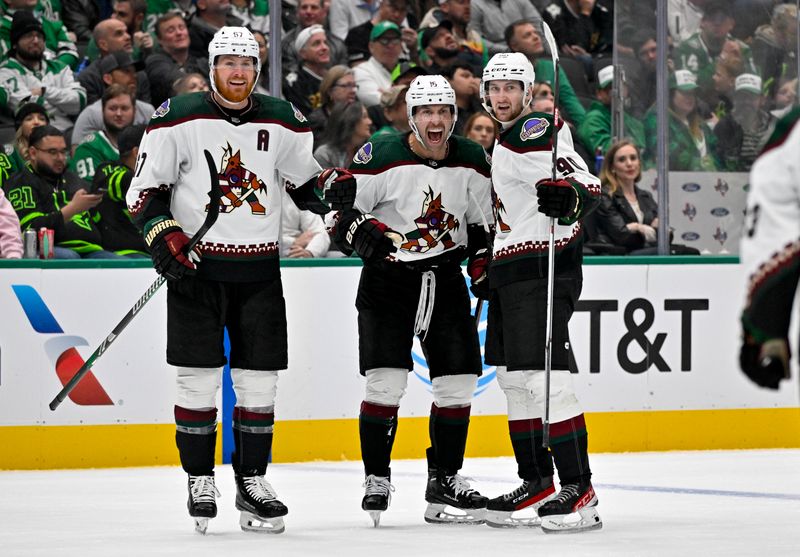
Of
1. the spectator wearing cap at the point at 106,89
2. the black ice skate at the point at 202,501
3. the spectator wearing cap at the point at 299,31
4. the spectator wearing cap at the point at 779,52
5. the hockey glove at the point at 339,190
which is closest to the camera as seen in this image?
the black ice skate at the point at 202,501

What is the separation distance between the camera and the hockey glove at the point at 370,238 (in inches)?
187

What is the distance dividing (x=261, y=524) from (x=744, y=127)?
13.4ft

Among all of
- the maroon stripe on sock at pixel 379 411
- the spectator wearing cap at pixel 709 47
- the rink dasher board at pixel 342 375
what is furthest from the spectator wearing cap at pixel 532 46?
the maroon stripe on sock at pixel 379 411

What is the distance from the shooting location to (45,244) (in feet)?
21.6

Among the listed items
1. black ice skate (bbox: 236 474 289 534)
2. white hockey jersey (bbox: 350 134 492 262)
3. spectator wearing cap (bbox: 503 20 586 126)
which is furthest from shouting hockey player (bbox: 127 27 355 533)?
spectator wearing cap (bbox: 503 20 586 126)

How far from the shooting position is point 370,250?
4.77m

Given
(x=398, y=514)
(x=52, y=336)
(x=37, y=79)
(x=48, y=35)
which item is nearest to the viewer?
(x=398, y=514)

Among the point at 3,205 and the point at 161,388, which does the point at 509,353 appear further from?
the point at 3,205

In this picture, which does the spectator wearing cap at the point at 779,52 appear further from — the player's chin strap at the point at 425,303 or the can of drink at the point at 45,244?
the can of drink at the point at 45,244

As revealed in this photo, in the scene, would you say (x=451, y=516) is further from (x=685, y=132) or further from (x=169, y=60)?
(x=685, y=132)

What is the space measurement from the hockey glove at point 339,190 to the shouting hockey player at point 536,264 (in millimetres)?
Result: 460

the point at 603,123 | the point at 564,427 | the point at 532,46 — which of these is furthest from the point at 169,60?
the point at 564,427

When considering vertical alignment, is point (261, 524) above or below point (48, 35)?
below

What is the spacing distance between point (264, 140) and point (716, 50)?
3657 millimetres
